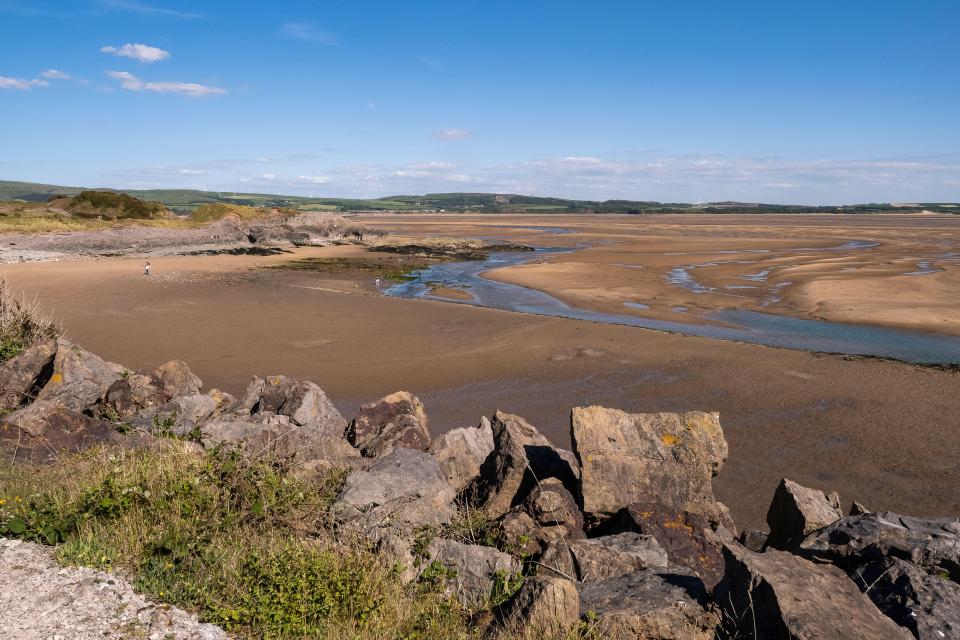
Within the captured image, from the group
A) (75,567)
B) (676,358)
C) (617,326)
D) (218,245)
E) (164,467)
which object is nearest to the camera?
(75,567)

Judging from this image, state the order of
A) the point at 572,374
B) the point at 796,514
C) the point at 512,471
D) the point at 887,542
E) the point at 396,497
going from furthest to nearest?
the point at 572,374 < the point at 512,471 < the point at 796,514 < the point at 396,497 < the point at 887,542

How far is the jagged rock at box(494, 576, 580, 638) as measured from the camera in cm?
391

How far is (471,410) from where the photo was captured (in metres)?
12.4

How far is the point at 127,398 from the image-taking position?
963cm

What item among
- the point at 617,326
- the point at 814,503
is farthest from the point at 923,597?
the point at 617,326

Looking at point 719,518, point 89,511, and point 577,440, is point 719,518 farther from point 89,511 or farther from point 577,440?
point 89,511

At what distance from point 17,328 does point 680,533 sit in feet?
38.7

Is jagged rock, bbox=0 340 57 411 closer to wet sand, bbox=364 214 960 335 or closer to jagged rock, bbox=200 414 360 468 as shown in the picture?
jagged rock, bbox=200 414 360 468

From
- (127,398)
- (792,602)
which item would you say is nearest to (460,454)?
(792,602)

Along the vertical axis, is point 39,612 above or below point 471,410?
above

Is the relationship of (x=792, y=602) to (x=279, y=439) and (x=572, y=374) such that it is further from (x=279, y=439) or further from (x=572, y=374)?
(x=572, y=374)

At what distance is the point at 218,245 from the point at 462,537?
42.7 m

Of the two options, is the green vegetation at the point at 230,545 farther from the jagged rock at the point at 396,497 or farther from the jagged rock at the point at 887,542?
the jagged rock at the point at 887,542

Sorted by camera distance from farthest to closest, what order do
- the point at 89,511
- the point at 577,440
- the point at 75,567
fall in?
the point at 577,440 < the point at 89,511 < the point at 75,567
